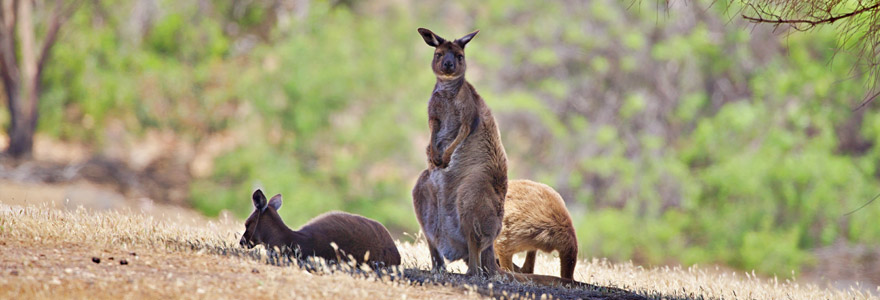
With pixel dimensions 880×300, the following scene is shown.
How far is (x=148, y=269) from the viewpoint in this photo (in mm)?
5406

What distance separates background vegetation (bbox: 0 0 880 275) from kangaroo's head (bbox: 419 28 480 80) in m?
12.5

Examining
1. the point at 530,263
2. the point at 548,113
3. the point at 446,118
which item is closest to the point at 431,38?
the point at 446,118

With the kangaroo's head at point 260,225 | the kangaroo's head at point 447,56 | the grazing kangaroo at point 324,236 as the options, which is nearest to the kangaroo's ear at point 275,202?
the grazing kangaroo at point 324,236

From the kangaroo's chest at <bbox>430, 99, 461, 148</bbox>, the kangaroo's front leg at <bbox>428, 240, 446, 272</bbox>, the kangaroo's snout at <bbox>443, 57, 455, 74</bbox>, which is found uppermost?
the kangaroo's snout at <bbox>443, 57, 455, 74</bbox>

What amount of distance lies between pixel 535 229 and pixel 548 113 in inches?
529

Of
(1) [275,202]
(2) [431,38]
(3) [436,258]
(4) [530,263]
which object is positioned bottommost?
(3) [436,258]

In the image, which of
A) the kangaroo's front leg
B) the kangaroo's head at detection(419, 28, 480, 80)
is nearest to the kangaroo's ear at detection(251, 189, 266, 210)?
the kangaroo's front leg

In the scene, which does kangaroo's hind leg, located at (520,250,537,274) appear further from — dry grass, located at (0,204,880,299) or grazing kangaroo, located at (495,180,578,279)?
dry grass, located at (0,204,880,299)

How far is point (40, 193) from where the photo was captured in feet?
60.0

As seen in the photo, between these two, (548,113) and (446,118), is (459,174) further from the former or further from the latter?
(548,113)

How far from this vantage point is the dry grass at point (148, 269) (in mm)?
4844

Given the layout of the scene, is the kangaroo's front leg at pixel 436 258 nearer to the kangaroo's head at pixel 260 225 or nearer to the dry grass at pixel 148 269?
the dry grass at pixel 148 269

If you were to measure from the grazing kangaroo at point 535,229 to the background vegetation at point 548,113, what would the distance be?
11.9 meters

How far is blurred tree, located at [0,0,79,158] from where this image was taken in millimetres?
21125
